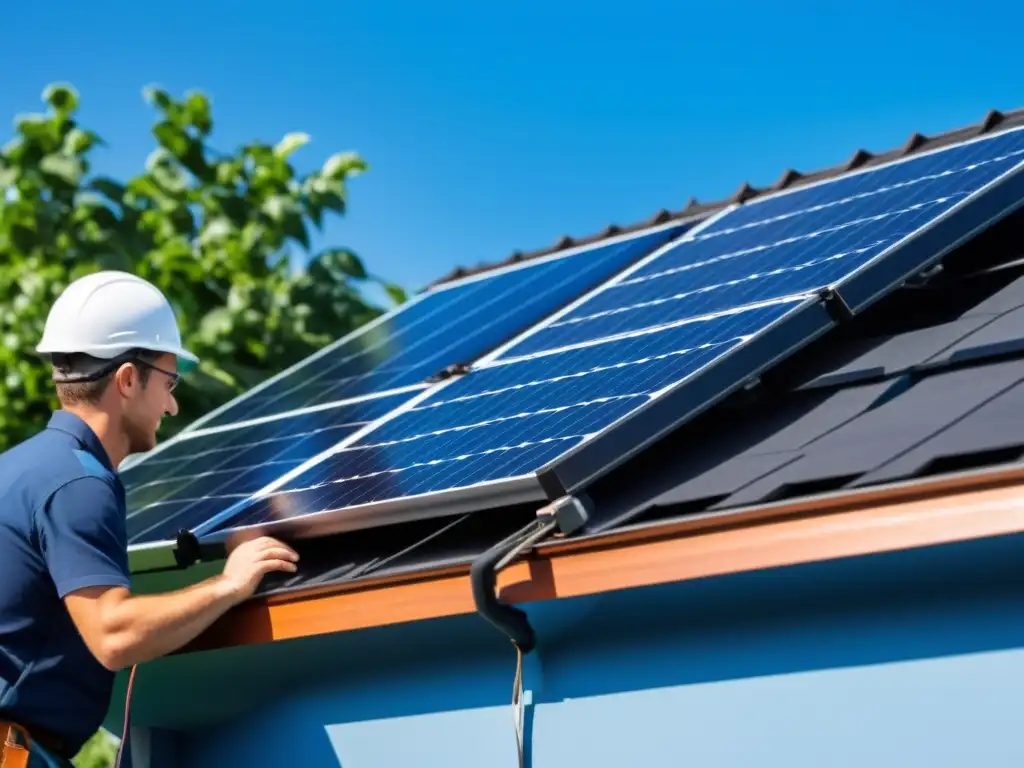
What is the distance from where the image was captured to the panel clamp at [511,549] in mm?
4879

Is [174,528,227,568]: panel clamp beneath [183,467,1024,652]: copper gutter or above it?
above

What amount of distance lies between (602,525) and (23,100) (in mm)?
11109

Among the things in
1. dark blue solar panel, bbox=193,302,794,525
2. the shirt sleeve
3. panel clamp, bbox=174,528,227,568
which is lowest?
the shirt sleeve

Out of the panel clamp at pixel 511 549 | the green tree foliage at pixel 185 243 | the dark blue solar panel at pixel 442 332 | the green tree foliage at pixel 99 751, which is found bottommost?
the panel clamp at pixel 511 549

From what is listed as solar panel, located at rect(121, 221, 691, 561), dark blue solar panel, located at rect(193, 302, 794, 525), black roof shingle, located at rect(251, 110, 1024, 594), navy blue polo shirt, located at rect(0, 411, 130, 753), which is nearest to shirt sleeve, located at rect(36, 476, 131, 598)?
navy blue polo shirt, located at rect(0, 411, 130, 753)

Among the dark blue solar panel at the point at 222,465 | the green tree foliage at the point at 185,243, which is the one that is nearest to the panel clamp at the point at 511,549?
the dark blue solar panel at the point at 222,465

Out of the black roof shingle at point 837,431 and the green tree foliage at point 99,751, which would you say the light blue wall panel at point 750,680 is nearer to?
the black roof shingle at point 837,431

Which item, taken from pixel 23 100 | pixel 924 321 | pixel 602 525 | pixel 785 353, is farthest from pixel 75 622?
pixel 23 100

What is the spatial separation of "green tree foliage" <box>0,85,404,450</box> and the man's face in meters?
7.65

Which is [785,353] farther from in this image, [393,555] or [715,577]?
[393,555]

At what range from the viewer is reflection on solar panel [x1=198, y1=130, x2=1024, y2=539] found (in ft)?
17.5

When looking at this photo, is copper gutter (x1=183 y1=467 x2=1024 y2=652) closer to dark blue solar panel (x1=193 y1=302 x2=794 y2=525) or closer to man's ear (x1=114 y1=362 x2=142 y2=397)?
dark blue solar panel (x1=193 y1=302 x2=794 y2=525)

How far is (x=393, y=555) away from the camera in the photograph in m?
5.66

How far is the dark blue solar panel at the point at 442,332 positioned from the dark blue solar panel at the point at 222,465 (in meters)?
0.33
